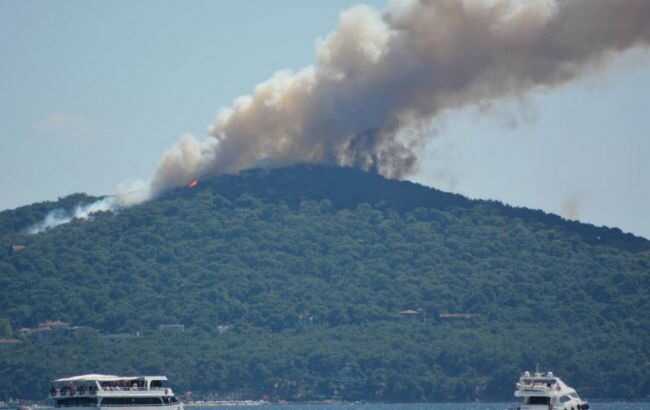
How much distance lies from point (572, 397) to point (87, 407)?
38.8m

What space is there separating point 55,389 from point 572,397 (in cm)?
4161

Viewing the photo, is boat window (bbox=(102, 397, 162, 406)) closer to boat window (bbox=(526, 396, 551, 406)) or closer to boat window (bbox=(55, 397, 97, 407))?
boat window (bbox=(55, 397, 97, 407))

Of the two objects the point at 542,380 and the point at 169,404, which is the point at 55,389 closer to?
the point at 169,404

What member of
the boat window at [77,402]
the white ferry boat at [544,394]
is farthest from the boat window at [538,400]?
the boat window at [77,402]

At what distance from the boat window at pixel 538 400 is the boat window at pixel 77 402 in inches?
1361

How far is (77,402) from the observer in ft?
546

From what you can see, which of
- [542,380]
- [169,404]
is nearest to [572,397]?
[542,380]

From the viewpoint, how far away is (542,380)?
165 m

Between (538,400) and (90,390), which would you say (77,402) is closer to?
(90,390)

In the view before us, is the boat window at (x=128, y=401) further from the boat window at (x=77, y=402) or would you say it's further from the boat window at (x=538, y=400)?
the boat window at (x=538, y=400)

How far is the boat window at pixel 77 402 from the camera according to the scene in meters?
166

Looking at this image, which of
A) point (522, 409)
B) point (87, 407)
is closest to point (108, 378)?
point (87, 407)

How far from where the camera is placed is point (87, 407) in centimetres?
16588

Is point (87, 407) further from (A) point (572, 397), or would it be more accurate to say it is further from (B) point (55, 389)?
(A) point (572, 397)
